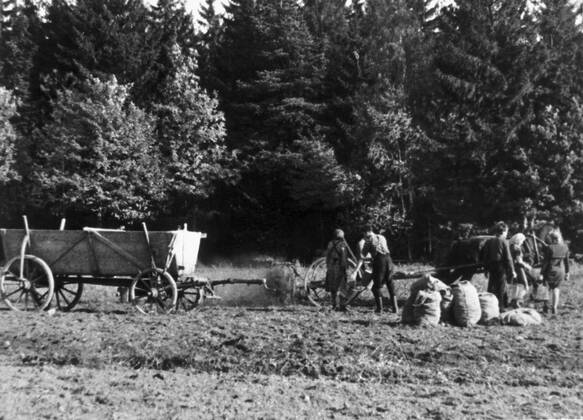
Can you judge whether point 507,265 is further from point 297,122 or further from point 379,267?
point 297,122

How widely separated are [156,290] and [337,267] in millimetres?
3709

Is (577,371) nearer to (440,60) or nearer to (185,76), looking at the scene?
(440,60)

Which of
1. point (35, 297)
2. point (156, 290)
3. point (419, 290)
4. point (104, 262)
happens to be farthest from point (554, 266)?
point (35, 297)

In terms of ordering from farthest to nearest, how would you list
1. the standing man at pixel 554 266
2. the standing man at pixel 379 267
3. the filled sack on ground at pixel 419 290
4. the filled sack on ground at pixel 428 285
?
the standing man at pixel 379 267, the standing man at pixel 554 266, the filled sack on ground at pixel 428 285, the filled sack on ground at pixel 419 290

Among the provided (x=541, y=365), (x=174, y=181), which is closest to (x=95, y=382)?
(x=541, y=365)

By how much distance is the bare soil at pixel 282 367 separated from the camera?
269 inches

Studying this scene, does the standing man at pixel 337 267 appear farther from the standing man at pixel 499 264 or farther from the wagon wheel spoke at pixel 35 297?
the wagon wheel spoke at pixel 35 297

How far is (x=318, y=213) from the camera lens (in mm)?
37438

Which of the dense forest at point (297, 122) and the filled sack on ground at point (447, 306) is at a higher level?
the dense forest at point (297, 122)

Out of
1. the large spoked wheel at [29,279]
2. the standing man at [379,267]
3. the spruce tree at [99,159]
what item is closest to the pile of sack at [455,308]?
the standing man at [379,267]

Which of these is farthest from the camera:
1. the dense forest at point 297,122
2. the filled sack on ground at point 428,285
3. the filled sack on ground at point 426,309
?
the dense forest at point 297,122

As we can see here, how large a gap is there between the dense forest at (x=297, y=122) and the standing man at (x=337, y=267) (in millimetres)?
14639

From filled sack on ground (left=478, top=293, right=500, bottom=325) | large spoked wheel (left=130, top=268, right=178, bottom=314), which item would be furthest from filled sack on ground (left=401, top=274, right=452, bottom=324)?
large spoked wheel (left=130, top=268, right=178, bottom=314)

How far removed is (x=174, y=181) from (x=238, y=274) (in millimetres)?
11850
